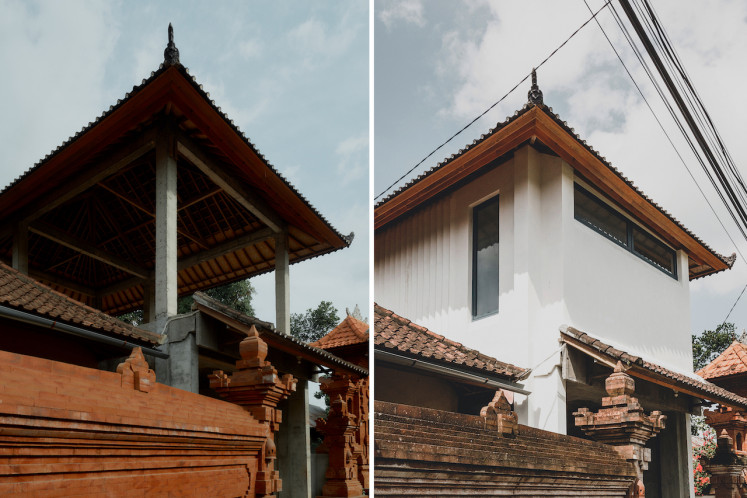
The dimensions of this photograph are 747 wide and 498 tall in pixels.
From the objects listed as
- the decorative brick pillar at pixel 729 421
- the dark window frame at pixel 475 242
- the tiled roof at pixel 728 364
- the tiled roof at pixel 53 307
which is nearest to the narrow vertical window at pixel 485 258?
the dark window frame at pixel 475 242

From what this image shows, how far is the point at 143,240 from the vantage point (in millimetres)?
7324

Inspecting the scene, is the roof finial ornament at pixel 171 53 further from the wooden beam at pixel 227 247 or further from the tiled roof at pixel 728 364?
the tiled roof at pixel 728 364

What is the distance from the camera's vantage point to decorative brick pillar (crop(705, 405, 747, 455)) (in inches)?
111

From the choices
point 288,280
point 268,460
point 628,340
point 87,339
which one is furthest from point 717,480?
point 288,280

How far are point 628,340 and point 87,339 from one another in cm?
317

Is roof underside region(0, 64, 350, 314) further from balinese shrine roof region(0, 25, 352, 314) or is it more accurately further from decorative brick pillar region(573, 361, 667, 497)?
decorative brick pillar region(573, 361, 667, 497)

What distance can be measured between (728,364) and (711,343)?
274mm

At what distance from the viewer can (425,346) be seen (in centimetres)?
239

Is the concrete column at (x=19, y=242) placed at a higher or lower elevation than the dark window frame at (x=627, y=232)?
higher

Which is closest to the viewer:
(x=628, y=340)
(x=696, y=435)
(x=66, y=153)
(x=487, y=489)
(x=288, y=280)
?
(x=487, y=489)

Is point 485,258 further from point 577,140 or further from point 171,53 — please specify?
point 171,53

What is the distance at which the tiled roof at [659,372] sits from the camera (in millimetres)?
2314

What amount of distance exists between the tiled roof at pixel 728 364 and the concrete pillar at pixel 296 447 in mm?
3993

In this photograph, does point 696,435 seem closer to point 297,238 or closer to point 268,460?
point 268,460
